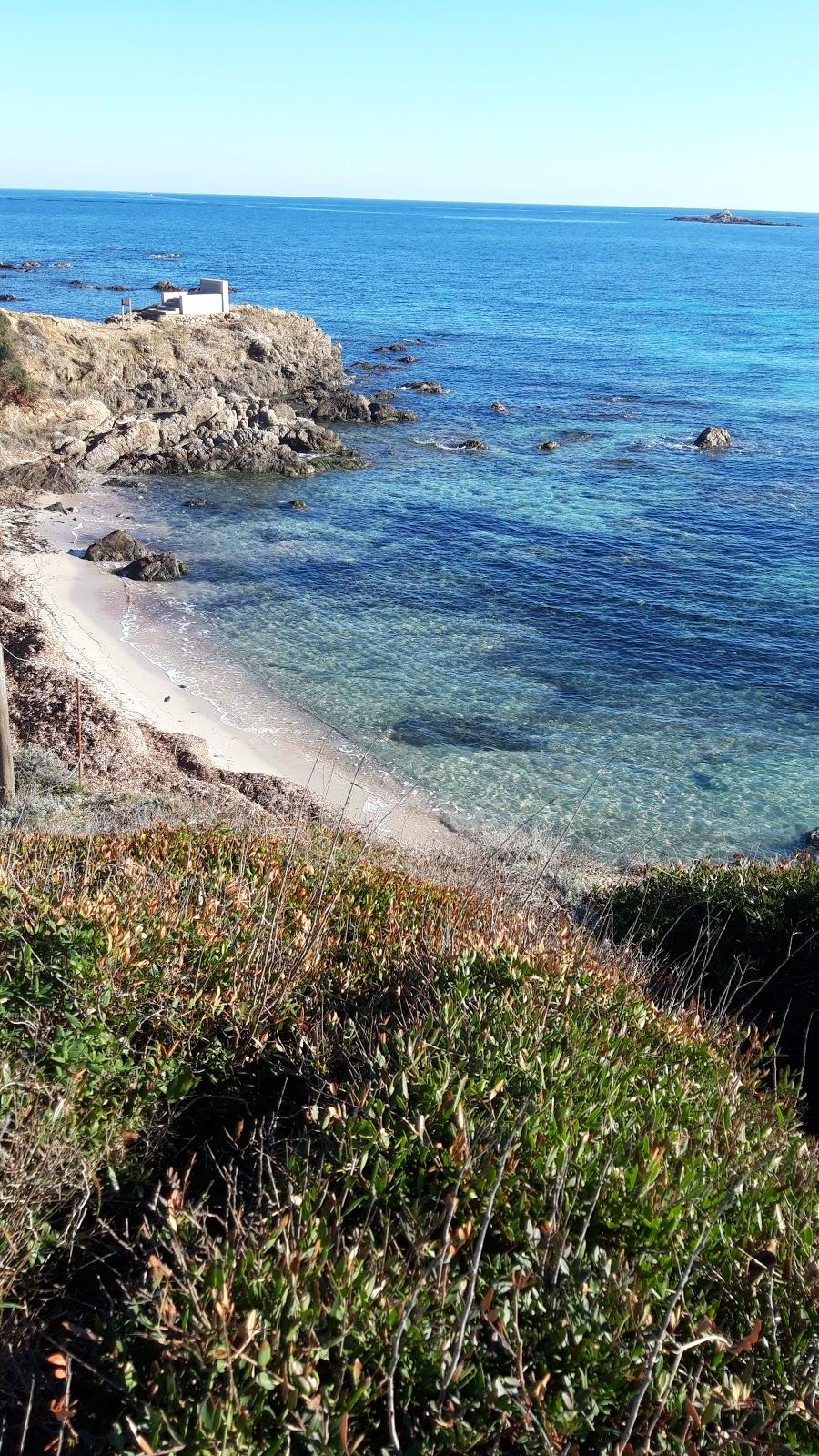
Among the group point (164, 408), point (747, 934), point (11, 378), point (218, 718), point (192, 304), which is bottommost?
point (218, 718)

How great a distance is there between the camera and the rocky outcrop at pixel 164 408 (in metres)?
39.0

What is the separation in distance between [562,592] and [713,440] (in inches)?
827

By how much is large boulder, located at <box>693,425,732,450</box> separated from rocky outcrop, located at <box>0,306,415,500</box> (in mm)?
14175

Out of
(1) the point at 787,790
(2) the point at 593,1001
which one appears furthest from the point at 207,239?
(2) the point at 593,1001

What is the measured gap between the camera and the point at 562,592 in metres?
29.5

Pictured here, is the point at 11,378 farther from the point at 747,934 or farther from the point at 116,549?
the point at 747,934

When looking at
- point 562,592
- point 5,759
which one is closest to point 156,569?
point 562,592

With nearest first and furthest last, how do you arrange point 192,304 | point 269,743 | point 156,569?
point 269,743
point 156,569
point 192,304

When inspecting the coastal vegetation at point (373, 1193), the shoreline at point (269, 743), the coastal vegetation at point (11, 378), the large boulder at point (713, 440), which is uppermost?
the coastal vegetation at point (11, 378)

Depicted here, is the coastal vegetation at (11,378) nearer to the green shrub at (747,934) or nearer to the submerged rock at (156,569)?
the submerged rock at (156,569)

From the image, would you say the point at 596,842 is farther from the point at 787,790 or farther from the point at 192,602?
the point at 192,602

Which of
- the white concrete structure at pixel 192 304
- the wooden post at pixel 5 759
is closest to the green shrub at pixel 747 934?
the wooden post at pixel 5 759

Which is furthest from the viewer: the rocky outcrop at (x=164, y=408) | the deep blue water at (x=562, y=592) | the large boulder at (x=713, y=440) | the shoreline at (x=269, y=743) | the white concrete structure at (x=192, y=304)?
the white concrete structure at (x=192, y=304)

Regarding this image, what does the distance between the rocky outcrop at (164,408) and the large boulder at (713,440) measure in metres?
14.2
